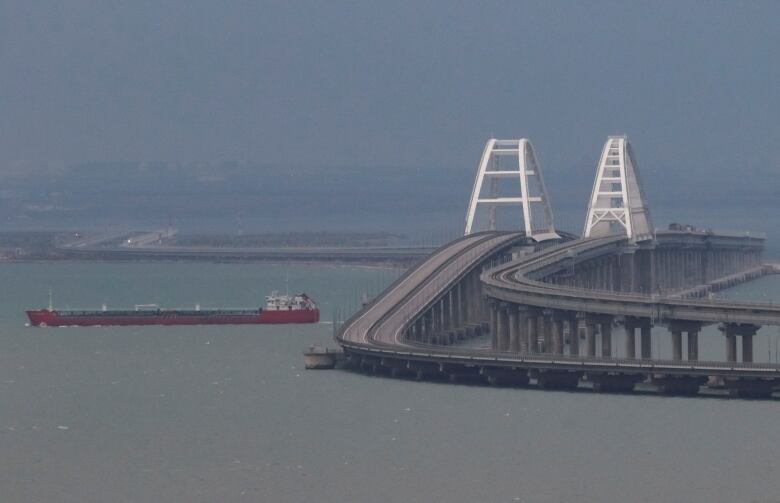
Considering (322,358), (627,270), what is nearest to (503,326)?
(322,358)

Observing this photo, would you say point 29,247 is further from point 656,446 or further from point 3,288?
point 656,446

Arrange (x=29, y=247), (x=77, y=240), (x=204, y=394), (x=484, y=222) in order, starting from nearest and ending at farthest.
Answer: (x=204, y=394) → (x=484, y=222) → (x=29, y=247) → (x=77, y=240)

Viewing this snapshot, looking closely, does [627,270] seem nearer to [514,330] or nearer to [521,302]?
[514,330]

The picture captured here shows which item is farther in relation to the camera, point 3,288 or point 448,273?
point 3,288

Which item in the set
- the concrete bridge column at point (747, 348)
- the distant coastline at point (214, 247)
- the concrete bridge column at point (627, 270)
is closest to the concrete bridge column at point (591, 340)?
the concrete bridge column at point (747, 348)

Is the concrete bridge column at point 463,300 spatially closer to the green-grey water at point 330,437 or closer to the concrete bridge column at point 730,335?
the green-grey water at point 330,437

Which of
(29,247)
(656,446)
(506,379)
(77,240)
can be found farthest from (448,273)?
(77,240)
